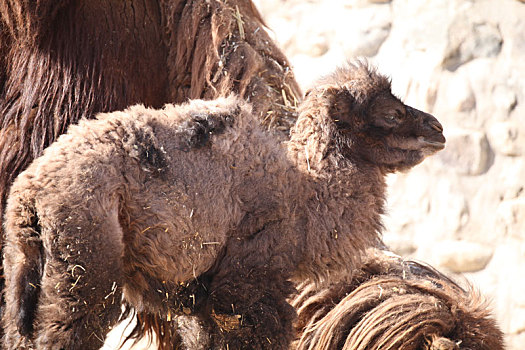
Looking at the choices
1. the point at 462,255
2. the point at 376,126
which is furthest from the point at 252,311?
the point at 462,255

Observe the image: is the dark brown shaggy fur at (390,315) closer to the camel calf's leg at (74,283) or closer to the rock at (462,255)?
the camel calf's leg at (74,283)

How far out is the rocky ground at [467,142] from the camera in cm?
470

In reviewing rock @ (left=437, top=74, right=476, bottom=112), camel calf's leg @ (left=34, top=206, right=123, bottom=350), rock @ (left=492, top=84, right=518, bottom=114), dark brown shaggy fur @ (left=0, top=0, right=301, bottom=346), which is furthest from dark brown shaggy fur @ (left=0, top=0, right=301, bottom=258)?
rock @ (left=492, top=84, right=518, bottom=114)

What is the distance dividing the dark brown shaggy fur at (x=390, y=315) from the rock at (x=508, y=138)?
215 centimetres

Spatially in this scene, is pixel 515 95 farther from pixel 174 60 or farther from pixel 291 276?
pixel 291 276

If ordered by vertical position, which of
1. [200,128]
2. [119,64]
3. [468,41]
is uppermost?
[468,41]

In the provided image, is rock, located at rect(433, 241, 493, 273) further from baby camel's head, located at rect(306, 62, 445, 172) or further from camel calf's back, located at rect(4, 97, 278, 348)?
camel calf's back, located at rect(4, 97, 278, 348)

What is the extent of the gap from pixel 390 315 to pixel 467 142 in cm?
260

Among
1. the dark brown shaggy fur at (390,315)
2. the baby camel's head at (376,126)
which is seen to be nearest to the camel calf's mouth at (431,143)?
the baby camel's head at (376,126)

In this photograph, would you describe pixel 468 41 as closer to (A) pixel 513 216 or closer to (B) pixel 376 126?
(A) pixel 513 216

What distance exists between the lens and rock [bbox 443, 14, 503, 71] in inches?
187

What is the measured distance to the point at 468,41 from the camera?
15.8ft

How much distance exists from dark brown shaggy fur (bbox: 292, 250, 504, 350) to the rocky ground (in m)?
1.99

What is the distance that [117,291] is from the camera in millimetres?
1945
